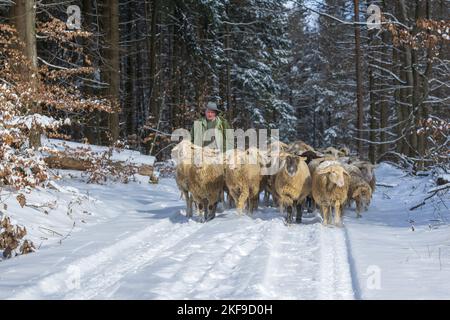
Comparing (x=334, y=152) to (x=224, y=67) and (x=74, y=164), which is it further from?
(x=224, y=67)

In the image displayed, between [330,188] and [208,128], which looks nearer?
→ [330,188]

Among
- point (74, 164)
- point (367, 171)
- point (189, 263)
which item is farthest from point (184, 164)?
point (74, 164)

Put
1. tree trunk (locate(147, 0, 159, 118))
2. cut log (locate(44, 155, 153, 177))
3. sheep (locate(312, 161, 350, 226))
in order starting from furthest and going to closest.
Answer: tree trunk (locate(147, 0, 159, 118)) → cut log (locate(44, 155, 153, 177)) → sheep (locate(312, 161, 350, 226))

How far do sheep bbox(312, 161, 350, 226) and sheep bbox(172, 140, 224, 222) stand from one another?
1.93 metres

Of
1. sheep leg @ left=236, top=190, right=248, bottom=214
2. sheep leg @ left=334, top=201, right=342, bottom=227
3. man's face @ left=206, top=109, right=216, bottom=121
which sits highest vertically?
man's face @ left=206, top=109, right=216, bottom=121

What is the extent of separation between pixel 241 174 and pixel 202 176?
0.75m

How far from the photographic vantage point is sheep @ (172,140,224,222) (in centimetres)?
1012

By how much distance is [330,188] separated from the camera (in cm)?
952

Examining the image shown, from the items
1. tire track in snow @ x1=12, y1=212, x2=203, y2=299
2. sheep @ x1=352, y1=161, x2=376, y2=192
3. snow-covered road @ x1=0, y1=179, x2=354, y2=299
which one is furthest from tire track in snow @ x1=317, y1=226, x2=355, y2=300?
sheep @ x1=352, y1=161, x2=376, y2=192

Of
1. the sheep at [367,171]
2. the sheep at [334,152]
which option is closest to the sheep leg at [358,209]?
the sheep at [367,171]

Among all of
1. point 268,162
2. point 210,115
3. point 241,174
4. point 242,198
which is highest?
point 210,115

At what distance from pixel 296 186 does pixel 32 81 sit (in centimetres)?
513
